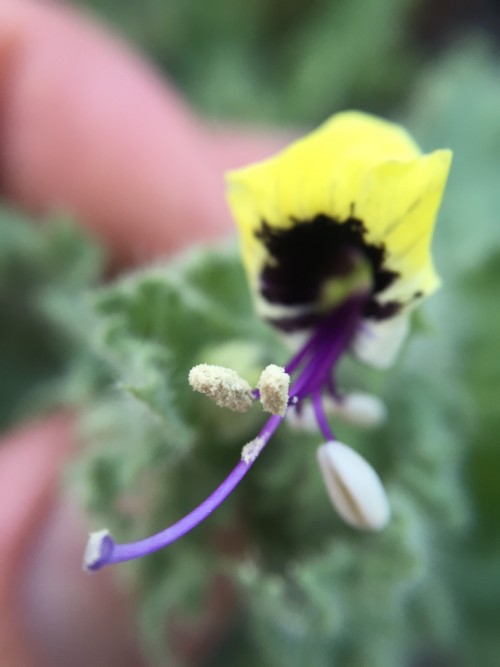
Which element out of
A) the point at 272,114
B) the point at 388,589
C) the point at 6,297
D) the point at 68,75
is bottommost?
the point at 388,589

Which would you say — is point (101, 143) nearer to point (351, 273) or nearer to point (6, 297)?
point (6, 297)

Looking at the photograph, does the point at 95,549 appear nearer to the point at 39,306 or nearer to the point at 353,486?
the point at 353,486

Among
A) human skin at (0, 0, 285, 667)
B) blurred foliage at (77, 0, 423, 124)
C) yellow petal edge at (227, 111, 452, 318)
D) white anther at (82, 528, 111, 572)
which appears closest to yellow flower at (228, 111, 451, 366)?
yellow petal edge at (227, 111, 452, 318)

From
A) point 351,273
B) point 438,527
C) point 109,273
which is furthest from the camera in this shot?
point 109,273

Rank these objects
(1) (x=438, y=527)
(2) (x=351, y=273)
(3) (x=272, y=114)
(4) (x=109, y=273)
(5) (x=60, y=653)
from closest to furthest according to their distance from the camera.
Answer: (2) (x=351, y=273), (5) (x=60, y=653), (1) (x=438, y=527), (4) (x=109, y=273), (3) (x=272, y=114)

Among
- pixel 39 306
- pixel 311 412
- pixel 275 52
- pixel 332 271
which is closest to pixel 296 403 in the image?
pixel 311 412

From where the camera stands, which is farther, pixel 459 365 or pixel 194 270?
pixel 459 365

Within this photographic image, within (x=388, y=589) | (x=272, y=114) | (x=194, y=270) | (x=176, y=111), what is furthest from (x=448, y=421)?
(x=272, y=114)

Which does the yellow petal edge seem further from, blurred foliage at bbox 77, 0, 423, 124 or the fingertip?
blurred foliage at bbox 77, 0, 423, 124
